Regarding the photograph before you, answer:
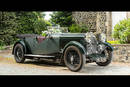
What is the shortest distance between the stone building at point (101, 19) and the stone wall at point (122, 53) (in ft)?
11.8

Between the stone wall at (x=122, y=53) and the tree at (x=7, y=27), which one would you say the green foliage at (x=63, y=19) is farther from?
the stone wall at (x=122, y=53)

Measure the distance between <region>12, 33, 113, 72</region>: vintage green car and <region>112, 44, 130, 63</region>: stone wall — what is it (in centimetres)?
120

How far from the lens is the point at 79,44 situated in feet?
15.4

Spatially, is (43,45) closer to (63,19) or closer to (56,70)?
(56,70)

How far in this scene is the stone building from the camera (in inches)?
420

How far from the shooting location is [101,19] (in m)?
11.7

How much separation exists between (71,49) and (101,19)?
730 cm


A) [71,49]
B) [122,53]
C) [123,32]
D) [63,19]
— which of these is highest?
[63,19]

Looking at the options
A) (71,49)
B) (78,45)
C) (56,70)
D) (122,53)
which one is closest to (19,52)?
(56,70)

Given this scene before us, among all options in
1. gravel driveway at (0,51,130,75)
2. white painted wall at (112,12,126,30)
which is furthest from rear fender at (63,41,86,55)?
white painted wall at (112,12,126,30)

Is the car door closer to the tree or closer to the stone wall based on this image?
the stone wall

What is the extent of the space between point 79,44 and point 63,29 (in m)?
Answer: 1.52

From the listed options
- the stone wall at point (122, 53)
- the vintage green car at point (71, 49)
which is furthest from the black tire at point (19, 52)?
the stone wall at point (122, 53)
